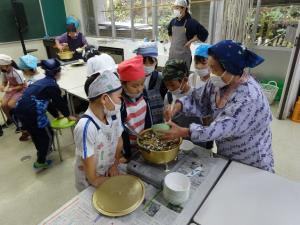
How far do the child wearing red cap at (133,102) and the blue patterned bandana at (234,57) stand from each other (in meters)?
0.43

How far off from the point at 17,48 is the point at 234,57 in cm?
553

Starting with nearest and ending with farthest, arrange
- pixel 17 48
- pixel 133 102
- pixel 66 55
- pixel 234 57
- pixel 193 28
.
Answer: pixel 234 57 < pixel 133 102 < pixel 193 28 < pixel 66 55 < pixel 17 48

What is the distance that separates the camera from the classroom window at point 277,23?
3.27 meters

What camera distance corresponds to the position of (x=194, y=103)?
1393 mm

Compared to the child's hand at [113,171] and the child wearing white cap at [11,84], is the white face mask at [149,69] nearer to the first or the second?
the child's hand at [113,171]

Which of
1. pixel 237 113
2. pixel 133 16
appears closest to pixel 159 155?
pixel 237 113

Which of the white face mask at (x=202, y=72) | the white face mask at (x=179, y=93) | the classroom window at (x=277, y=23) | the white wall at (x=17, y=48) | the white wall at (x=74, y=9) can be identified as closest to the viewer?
the white face mask at (x=179, y=93)

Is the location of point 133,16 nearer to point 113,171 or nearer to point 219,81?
point 219,81

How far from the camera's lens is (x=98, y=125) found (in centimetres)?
105

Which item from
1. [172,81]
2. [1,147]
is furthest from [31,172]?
[172,81]

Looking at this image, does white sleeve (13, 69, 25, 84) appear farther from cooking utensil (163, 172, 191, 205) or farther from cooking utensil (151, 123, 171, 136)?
cooking utensil (163, 172, 191, 205)

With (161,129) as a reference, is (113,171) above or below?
below

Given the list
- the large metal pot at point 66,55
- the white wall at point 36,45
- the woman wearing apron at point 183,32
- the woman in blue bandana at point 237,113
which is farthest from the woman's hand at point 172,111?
the white wall at point 36,45

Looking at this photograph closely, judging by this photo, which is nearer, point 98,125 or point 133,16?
point 98,125
